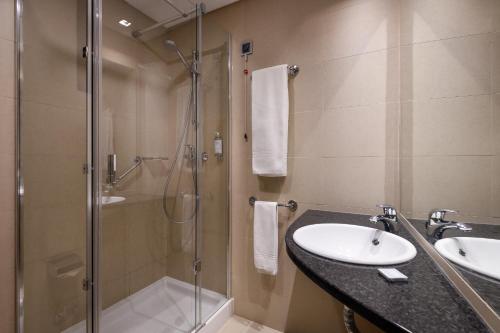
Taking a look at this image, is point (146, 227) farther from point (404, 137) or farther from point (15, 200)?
point (404, 137)

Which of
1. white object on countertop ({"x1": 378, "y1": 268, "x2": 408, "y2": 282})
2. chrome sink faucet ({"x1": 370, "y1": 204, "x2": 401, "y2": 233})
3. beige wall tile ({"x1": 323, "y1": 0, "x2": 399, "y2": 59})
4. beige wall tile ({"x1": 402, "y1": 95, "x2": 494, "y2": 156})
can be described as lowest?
white object on countertop ({"x1": 378, "y1": 268, "x2": 408, "y2": 282})

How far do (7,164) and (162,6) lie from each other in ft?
4.56

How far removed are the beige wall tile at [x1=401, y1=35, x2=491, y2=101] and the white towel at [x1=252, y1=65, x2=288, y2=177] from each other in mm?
689

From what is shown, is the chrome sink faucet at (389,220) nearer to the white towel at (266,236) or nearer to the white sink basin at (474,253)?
the white sink basin at (474,253)

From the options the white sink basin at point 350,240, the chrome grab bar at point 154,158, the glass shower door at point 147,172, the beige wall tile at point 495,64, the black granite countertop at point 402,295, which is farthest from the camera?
the chrome grab bar at point 154,158

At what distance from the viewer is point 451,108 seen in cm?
78

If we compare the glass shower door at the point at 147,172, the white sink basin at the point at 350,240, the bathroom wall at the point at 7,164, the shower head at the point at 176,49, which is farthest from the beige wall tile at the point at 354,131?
the bathroom wall at the point at 7,164

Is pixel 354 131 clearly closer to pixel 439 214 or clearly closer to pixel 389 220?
pixel 389 220

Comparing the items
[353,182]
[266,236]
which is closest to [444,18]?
[353,182]

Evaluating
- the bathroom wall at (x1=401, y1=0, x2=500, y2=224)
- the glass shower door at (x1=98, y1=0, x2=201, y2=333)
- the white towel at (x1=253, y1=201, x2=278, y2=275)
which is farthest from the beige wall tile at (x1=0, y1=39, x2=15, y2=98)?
the bathroom wall at (x1=401, y1=0, x2=500, y2=224)

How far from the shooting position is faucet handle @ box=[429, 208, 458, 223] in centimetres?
73

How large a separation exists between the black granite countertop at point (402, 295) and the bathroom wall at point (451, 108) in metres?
0.21

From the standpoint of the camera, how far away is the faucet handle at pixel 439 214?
0.73 metres

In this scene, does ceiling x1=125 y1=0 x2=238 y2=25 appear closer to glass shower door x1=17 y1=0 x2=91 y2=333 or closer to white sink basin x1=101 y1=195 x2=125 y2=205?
glass shower door x1=17 y1=0 x2=91 y2=333
